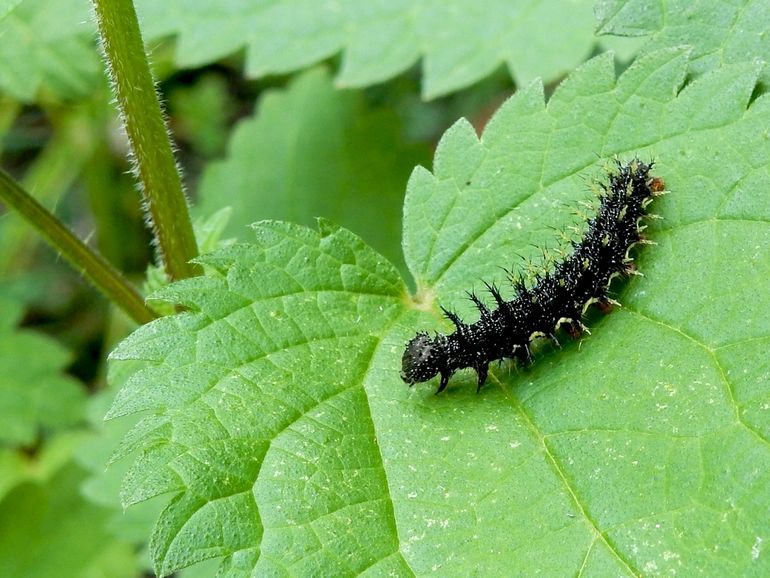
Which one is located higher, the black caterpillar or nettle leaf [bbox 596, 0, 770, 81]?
nettle leaf [bbox 596, 0, 770, 81]

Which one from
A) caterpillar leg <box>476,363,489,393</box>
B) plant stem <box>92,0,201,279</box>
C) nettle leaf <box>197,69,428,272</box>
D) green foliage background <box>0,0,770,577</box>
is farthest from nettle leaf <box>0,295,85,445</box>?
caterpillar leg <box>476,363,489,393</box>

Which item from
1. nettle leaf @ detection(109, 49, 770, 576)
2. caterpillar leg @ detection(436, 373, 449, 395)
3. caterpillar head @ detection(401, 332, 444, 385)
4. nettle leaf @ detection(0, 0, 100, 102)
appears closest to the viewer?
nettle leaf @ detection(109, 49, 770, 576)

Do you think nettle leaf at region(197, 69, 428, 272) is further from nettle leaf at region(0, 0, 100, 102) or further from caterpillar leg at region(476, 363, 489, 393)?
caterpillar leg at region(476, 363, 489, 393)

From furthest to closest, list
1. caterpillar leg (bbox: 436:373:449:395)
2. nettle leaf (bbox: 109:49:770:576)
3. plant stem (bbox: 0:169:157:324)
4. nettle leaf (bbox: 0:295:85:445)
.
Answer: nettle leaf (bbox: 0:295:85:445) → plant stem (bbox: 0:169:157:324) → caterpillar leg (bbox: 436:373:449:395) → nettle leaf (bbox: 109:49:770:576)

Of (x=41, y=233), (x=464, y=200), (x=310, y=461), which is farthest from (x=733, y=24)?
(x=41, y=233)

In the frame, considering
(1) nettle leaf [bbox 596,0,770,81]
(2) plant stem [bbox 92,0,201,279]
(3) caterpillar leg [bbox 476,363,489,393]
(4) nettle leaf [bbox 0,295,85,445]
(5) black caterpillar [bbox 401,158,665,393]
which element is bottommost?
A: (4) nettle leaf [bbox 0,295,85,445]

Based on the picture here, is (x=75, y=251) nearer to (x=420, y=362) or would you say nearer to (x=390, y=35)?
(x=420, y=362)
